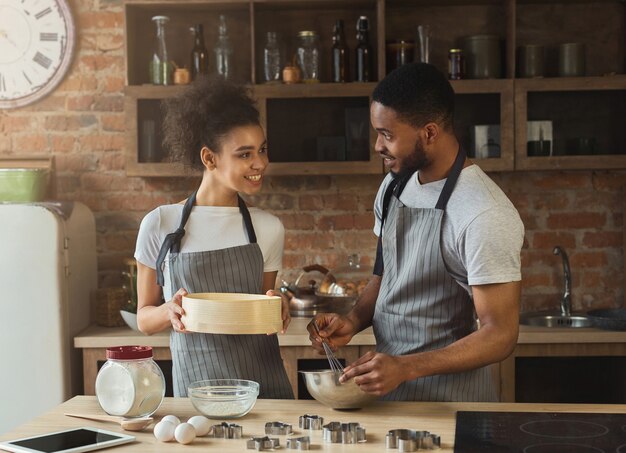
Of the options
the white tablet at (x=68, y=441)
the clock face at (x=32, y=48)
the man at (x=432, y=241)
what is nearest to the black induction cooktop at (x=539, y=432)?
the man at (x=432, y=241)

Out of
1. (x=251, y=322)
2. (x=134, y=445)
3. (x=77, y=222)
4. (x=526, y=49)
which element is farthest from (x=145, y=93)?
(x=134, y=445)

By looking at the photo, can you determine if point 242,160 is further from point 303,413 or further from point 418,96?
point 303,413

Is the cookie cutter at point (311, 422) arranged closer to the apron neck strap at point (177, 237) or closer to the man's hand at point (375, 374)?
the man's hand at point (375, 374)

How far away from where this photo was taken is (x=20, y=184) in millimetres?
3830

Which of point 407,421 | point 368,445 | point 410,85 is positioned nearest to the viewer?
point 368,445

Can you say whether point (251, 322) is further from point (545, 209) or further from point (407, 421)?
point (545, 209)

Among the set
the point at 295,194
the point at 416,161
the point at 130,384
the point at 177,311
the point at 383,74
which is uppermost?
the point at 383,74

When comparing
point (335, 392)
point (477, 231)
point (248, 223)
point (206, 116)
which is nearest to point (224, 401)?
point (335, 392)

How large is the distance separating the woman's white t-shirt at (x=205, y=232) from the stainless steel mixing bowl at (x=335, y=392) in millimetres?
721

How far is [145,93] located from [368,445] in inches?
96.8

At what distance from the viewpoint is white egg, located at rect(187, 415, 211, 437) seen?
5.98ft

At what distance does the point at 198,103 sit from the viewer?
2.77 m

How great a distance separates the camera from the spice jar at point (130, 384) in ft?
6.27

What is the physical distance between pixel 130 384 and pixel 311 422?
40 centimetres
